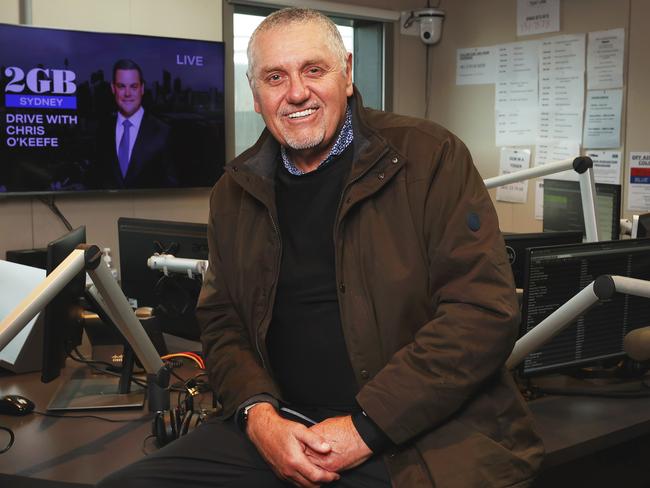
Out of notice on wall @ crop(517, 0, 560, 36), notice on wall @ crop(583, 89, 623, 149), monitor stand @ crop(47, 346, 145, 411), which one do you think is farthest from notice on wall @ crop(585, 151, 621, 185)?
monitor stand @ crop(47, 346, 145, 411)

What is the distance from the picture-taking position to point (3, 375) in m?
2.18

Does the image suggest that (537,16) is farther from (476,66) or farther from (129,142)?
(129,142)

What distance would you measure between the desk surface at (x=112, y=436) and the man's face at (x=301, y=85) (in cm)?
72

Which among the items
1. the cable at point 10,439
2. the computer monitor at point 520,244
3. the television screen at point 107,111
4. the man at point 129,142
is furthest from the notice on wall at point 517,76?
the cable at point 10,439

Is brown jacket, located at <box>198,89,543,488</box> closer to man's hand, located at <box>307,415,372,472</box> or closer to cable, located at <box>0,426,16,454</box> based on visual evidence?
man's hand, located at <box>307,415,372,472</box>

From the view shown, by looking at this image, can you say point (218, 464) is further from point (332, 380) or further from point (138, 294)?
point (138, 294)

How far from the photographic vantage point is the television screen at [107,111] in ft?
12.0

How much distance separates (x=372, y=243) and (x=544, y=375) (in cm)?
76

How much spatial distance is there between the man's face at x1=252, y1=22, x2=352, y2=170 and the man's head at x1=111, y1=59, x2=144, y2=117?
7.89ft

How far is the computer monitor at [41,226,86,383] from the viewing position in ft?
5.94

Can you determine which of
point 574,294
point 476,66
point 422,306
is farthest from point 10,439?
point 476,66

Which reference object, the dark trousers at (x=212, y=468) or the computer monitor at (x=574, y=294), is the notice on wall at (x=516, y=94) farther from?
the dark trousers at (x=212, y=468)

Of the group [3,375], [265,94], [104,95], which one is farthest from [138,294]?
[104,95]

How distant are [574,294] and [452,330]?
677mm
